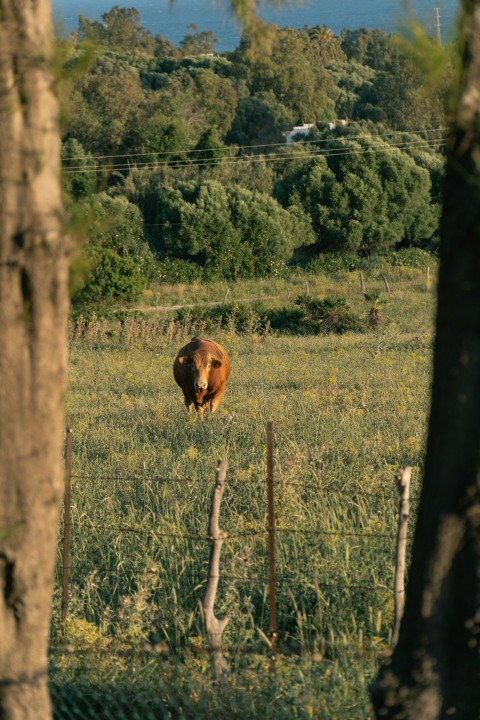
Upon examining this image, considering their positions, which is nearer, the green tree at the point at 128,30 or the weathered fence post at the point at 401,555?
the weathered fence post at the point at 401,555

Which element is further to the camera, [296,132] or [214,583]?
[296,132]

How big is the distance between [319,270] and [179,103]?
23.8 meters

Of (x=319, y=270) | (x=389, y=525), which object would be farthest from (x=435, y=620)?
(x=319, y=270)

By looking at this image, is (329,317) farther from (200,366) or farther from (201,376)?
(201,376)

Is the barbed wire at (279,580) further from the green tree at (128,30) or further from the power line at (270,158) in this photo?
the green tree at (128,30)

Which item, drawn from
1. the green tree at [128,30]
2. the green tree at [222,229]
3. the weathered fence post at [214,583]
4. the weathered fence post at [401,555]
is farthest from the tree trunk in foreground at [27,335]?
the green tree at [128,30]

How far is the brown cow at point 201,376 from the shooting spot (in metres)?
15.3

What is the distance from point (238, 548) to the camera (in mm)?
7723

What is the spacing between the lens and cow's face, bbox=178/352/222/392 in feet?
49.9

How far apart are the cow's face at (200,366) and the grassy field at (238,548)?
510mm

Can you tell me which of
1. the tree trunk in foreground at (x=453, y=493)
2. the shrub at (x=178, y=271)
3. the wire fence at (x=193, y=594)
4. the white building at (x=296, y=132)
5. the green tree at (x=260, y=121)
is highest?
the green tree at (x=260, y=121)

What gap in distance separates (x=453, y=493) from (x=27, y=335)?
1.51 metres

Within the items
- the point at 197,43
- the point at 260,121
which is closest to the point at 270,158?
the point at 260,121

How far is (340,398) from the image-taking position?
15.2 metres
